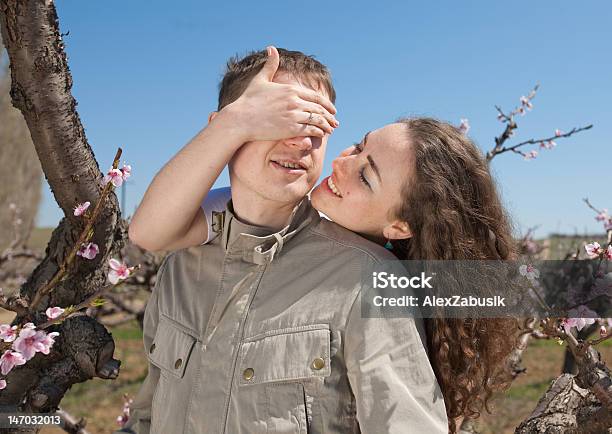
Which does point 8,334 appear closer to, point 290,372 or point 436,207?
point 290,372

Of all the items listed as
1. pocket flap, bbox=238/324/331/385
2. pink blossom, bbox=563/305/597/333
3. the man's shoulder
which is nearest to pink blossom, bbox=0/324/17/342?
pocket flap, bbox=238/324/331/385

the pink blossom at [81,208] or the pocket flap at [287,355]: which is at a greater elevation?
the pink blossom at [81,208]

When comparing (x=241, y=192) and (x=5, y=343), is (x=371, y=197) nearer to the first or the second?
(x=241, y=192)

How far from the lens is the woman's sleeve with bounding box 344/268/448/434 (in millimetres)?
1254

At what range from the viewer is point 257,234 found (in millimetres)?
1557

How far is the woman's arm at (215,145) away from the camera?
1417mm

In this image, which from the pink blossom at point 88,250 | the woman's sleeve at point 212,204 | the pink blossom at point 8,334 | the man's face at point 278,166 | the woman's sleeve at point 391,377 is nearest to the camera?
the woman's sleeve at point 391,377

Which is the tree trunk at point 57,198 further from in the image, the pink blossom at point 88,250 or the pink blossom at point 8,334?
the pink blossom at point 8,334

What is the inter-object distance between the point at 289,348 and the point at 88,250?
1.07 m

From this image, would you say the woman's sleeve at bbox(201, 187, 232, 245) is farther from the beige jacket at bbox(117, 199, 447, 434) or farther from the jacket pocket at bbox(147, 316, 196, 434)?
the jacket pocket at bbox(147, 316, 196, 434)

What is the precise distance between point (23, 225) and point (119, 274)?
1310 cm

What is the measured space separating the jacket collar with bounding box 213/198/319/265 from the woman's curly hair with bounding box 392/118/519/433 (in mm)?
253

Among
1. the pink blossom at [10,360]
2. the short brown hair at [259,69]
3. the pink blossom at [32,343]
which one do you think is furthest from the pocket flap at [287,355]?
the pink blossom at [10,360]

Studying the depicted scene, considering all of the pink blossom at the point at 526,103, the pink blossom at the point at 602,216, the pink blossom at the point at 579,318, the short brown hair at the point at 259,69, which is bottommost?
the pink blossom at the point at 579,318
